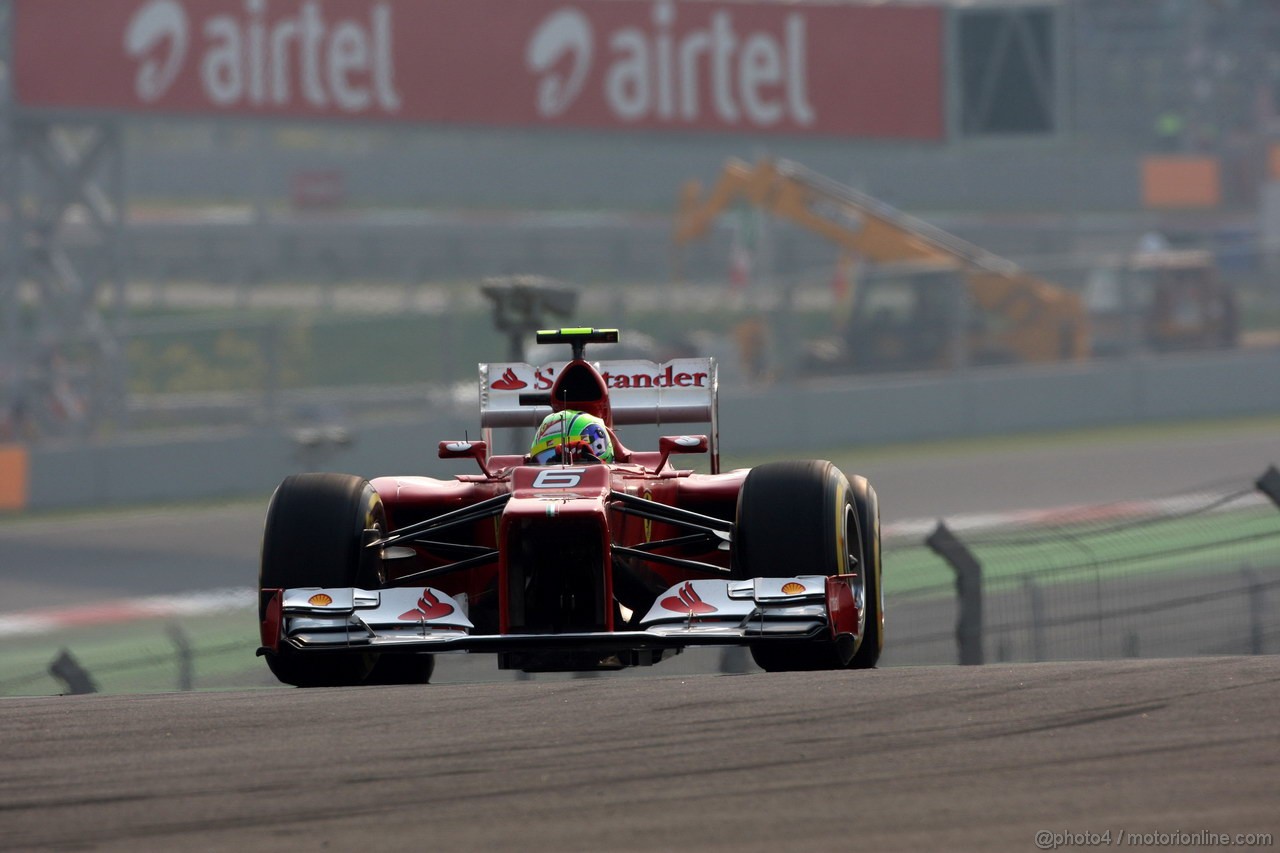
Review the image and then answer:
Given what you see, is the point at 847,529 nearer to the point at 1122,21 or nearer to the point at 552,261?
the point at 552,261

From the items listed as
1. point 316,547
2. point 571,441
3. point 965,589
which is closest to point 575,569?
point 316,547

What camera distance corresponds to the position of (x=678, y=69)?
87.0ft

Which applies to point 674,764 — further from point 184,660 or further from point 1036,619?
point 184,660

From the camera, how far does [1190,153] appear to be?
4897 centimetres

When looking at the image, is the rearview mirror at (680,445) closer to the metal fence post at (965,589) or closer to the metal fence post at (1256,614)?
the metal fence post at (965,589)

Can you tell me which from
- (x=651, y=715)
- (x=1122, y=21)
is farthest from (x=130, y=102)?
(x=1122, y=21)

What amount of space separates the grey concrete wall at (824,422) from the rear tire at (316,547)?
488 inches

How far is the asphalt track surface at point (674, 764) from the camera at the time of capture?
458cm

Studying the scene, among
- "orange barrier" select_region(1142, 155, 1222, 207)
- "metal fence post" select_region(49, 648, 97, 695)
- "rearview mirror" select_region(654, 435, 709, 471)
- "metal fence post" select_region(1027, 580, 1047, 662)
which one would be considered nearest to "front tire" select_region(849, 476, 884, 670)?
"rearview mirror" select_region(654, 435, 709, 471)

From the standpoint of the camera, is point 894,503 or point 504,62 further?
point 504,62

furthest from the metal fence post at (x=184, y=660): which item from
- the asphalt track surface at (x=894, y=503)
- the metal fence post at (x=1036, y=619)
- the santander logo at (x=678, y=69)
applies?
the santander logo at (x=678, y=69)

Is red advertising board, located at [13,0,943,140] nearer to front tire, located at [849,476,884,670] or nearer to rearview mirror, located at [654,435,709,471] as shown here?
rearview mirror, located at [654,435,709,471]

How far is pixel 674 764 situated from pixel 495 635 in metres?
1.88

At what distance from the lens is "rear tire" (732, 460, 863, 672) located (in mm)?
6992
